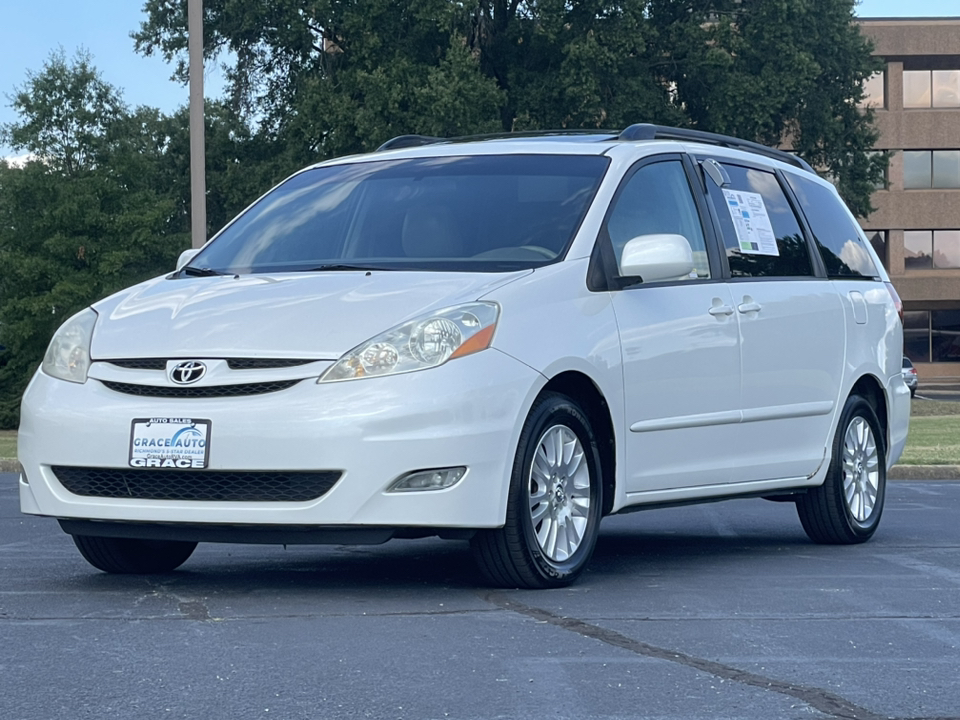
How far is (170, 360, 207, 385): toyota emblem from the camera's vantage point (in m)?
5.83

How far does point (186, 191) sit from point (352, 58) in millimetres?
7800

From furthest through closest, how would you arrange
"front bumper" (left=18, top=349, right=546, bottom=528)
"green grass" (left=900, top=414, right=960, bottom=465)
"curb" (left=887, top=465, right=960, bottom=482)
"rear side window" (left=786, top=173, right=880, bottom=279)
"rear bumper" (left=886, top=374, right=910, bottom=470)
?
"green grass" (left=900, top=414, right=960, bottom=465) → "curb" (left=887, top=465, right=960, bottom=482) → "rear bumper" (left=886, top=374, right=910, bottom=470) → "rear side window" (left=786, top=173, right=880, bottom=279) → "front bumper" (left=18, top=349, right=546, bottom=528)

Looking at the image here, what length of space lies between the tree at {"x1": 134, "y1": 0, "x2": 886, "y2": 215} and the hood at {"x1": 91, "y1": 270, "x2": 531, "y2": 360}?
26.5m

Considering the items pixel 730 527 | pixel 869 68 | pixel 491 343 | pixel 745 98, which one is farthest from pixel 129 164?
pixel 491 343

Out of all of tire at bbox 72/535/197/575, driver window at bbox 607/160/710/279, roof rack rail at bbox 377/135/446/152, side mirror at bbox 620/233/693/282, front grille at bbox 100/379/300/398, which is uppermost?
roof rack rail at bbox 377/135/446/152

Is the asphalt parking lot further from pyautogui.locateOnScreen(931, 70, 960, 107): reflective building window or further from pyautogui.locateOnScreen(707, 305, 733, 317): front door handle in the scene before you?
pyautogui.locateOnScreen(931, 70, 960, 107): reflective building window

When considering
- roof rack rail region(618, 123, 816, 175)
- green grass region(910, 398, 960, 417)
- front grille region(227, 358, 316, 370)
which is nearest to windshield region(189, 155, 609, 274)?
roof rack rail region(618, 123, 816, 175)

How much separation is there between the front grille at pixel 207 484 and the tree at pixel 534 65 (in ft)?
88.4

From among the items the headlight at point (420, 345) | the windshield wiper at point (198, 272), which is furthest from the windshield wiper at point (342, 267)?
the headlight at point (420, 345)

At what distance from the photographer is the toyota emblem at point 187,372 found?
583cm

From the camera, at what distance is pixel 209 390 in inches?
229

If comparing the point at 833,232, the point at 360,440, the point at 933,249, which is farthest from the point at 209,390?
the point at 933,249

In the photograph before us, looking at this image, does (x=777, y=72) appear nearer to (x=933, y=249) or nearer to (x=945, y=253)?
(x=933, y=249)

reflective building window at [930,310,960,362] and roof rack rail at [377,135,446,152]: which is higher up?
roof rack rail at [377,135,446,152]
